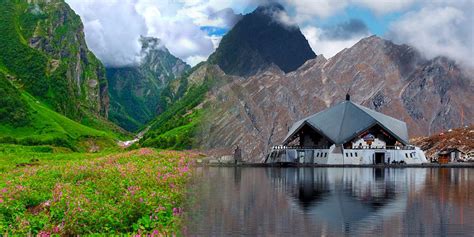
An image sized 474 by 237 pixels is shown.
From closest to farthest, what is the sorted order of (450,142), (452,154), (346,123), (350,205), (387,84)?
1. (350,205)
2. (452,154)
3. (346,123)
4. (450,142)
5. (387,84)

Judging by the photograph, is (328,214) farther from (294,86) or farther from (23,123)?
(23,123)

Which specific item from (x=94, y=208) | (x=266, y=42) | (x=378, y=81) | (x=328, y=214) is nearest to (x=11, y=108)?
(x=266, y=42)

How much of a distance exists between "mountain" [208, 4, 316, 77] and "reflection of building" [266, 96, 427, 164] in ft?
223

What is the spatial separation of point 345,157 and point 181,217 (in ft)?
242

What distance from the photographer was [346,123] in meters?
99.8

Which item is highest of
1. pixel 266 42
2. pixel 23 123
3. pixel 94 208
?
pixel 266 42

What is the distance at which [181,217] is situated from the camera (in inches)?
832

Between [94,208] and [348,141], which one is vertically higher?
[348,141]

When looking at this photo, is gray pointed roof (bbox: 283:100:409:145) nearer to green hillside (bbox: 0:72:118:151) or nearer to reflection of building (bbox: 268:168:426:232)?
reflection of building (bbox: 268:168:426:232)

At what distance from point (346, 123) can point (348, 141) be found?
4582 millimetres

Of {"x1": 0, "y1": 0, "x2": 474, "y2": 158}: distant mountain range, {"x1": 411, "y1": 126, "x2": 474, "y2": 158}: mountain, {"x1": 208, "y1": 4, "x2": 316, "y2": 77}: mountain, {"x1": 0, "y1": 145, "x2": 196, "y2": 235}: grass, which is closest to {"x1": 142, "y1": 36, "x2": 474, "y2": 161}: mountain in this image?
{"x1": 0, "y1": 0, "x2": 474, "y2": 158}: distant mountain range

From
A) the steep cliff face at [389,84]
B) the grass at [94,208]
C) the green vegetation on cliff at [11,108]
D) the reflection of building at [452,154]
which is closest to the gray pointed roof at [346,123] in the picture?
the reflection of building at [452,154]

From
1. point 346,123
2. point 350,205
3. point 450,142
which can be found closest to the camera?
point 350,205

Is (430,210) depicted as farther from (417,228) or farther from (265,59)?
(265,59)
